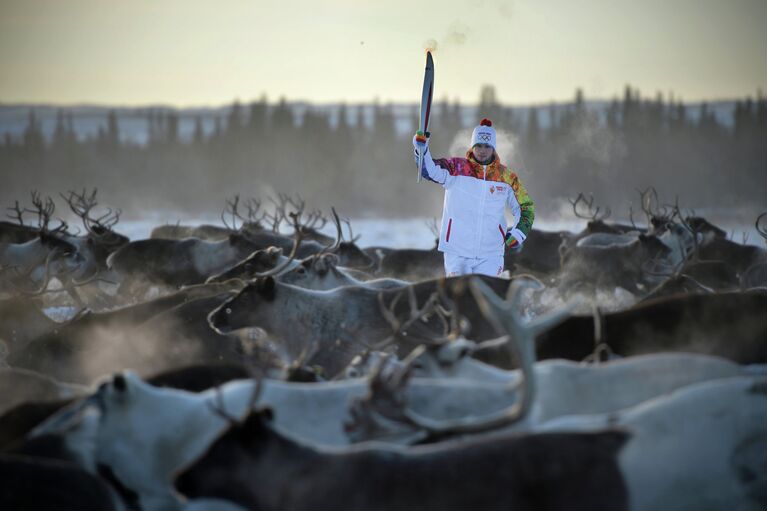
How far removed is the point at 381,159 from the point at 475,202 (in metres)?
74.5

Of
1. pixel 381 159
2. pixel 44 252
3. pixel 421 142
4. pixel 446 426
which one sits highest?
pixel 421 142

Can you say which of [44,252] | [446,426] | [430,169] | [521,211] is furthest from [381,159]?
[446,426]

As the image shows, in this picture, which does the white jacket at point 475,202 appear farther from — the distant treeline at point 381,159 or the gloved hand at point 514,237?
the distant treeline at point 381,159

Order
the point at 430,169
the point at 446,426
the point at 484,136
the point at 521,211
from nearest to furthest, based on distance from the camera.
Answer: the point at 446,426
the point at 430,169
the point at 484,136
the point at 521,211

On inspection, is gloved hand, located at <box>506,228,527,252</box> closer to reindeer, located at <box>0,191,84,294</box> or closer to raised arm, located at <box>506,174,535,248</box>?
raised arm, located at <box>506,174,535,248</box>

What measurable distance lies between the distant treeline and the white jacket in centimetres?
5337

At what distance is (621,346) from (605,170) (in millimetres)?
69183

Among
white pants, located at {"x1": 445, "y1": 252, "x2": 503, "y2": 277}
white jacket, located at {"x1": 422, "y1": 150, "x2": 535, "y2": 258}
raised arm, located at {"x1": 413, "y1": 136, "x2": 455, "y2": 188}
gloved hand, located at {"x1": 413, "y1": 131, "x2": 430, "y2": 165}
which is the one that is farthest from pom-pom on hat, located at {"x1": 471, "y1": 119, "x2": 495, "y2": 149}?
white pants, located at {"x1": 445, "y1": 252, "x2": 503, "y2": 277}

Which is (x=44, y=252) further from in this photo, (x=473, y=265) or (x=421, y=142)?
(x=421, y=142)

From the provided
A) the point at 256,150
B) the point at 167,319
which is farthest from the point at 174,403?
the point at 256,150

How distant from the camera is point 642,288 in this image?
10.1 metres

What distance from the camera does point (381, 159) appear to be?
267ft

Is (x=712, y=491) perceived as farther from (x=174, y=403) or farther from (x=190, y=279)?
(x=190, y=279)

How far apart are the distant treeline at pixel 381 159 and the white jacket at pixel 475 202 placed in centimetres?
5337
